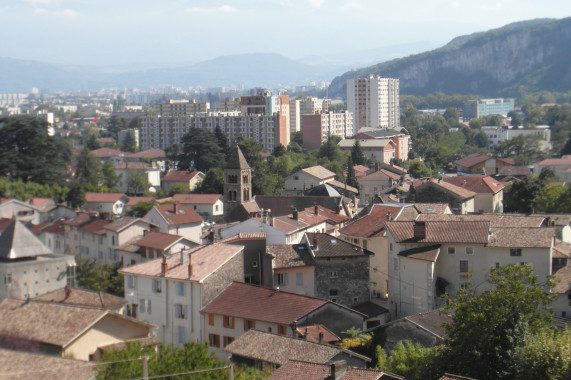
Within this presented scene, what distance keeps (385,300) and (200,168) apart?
137 feet

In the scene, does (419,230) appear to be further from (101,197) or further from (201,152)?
(201,152)

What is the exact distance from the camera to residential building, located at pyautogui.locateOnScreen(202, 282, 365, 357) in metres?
20.8

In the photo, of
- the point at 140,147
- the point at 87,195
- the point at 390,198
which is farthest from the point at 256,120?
the point at 390,198

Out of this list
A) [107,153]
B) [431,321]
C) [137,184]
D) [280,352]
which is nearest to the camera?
[280,352]

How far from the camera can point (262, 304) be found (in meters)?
21.4

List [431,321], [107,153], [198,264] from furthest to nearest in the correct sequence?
1. [107,153]
2. [198,264]
3. [431,321]

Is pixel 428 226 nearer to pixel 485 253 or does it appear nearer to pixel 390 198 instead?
pixel 485 253

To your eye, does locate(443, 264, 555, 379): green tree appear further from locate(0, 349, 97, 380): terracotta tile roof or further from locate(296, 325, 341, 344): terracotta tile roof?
locate(0, 349, 97, 380): terracotta tile roof

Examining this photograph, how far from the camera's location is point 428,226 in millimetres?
25125

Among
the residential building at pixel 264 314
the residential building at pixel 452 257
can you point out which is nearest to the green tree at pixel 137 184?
the residential building at pixel 452 257

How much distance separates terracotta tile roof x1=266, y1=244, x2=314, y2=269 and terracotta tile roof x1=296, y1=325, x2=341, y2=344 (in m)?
4.21

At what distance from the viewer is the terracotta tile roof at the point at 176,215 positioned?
3822 centimetres

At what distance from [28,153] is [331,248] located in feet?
106

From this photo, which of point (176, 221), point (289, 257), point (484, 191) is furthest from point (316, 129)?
point (289, 257)
